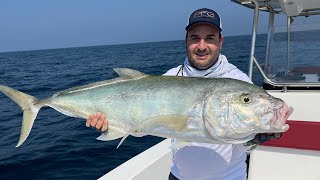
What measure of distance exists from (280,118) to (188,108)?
585mm

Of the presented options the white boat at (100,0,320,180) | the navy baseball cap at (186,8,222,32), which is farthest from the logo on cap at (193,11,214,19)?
the white boat at (100,0,320,180)

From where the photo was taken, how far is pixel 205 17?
2779 millimetres

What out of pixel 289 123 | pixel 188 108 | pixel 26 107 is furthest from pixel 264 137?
pixel 26 107

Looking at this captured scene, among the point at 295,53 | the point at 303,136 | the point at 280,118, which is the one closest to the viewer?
the point at 280,118

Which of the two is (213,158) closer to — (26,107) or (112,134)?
(112,134)

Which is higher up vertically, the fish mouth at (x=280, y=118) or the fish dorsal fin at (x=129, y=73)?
the fish dorsal fin at (x=129, y=73)

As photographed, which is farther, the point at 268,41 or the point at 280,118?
the point at 268,41

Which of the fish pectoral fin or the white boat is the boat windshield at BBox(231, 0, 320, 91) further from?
the fish pectoral fin

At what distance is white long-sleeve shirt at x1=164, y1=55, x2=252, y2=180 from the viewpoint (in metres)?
2.78

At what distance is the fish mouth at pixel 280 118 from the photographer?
2305 millimetres

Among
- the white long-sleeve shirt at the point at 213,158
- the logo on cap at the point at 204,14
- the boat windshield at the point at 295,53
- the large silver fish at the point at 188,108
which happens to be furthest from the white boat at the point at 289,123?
the logo on cap at the point at 204,14

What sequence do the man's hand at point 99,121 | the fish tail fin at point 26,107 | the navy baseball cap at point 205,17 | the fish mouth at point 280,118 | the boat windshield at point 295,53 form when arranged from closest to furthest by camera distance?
the fish mouth at point 280,118
the man's hand at point 99,121
the navy baseball cap at point 205,17
the fish tail fin at point 26,107
the boat windshield at point 295,53

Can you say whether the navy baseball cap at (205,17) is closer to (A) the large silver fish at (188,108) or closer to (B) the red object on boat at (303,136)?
(A) the large silver fish at (188,108)

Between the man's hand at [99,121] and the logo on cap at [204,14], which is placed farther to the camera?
the logo on cap at [204,14]
